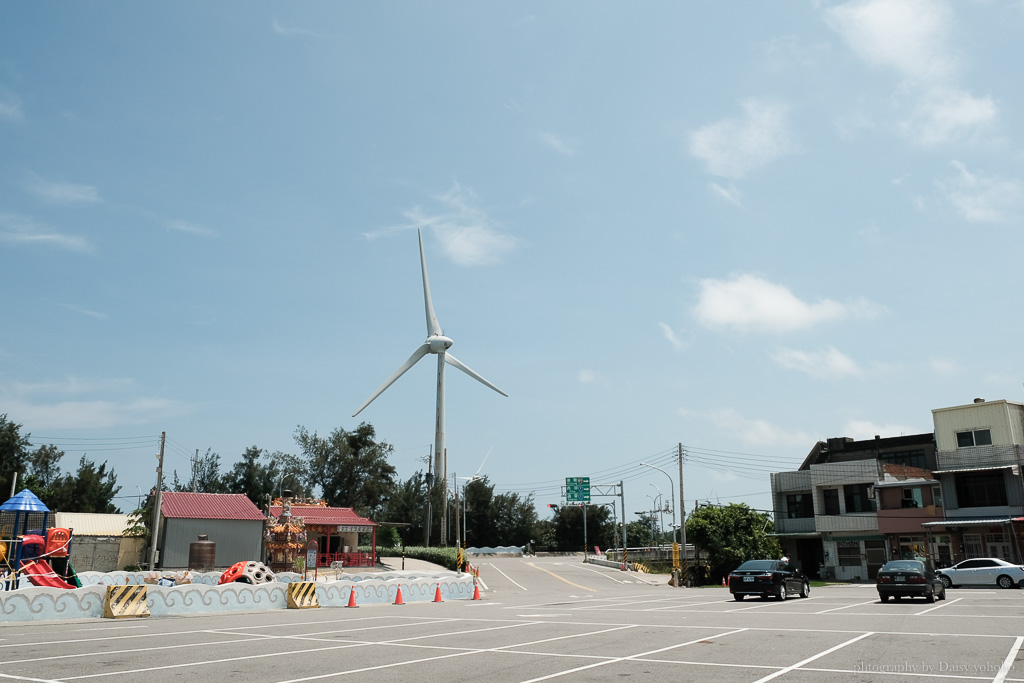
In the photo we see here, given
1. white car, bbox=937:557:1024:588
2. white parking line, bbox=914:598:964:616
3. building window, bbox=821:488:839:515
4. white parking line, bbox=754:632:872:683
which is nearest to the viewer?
white parking line, bbox=754:632:872:683

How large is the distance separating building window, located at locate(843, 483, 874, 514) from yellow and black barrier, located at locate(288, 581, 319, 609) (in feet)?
122

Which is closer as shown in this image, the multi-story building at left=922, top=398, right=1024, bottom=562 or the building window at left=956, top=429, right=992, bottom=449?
the multi-story building at left=922, top=398, right=1024, bottom=562

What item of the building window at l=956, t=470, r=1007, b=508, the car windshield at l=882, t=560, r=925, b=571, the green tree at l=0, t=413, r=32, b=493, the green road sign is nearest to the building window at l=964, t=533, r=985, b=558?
the building window at l=956, t=470, r=1007, b=508

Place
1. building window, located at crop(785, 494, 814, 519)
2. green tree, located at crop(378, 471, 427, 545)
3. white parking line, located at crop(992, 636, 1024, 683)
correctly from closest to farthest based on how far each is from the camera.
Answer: white parking line, located at crop(992, 636, 1024, 683) < building window, located at crop(785, 494, 814, 519) < green tree, located at crop(378, 471, 427, 545)

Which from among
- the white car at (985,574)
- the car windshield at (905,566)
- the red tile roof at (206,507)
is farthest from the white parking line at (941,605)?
the red tile roof at (206,507)

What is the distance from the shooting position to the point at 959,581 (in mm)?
35531

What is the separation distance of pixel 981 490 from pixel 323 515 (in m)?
42.6

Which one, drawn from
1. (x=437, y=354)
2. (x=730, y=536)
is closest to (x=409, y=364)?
(x=437, y=354)

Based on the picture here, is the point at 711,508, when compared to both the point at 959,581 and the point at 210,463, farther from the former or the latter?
the point at 210,463

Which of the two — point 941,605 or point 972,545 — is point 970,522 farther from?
point 941,605

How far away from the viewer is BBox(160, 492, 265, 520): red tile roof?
4675 cm

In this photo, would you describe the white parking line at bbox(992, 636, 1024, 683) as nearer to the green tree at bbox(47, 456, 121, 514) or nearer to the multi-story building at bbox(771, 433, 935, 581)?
the multi-story building at bbox(771, 433, 935, 581)

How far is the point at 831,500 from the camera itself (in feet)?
168

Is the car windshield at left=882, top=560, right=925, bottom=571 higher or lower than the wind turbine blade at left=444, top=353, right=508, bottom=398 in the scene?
lower
